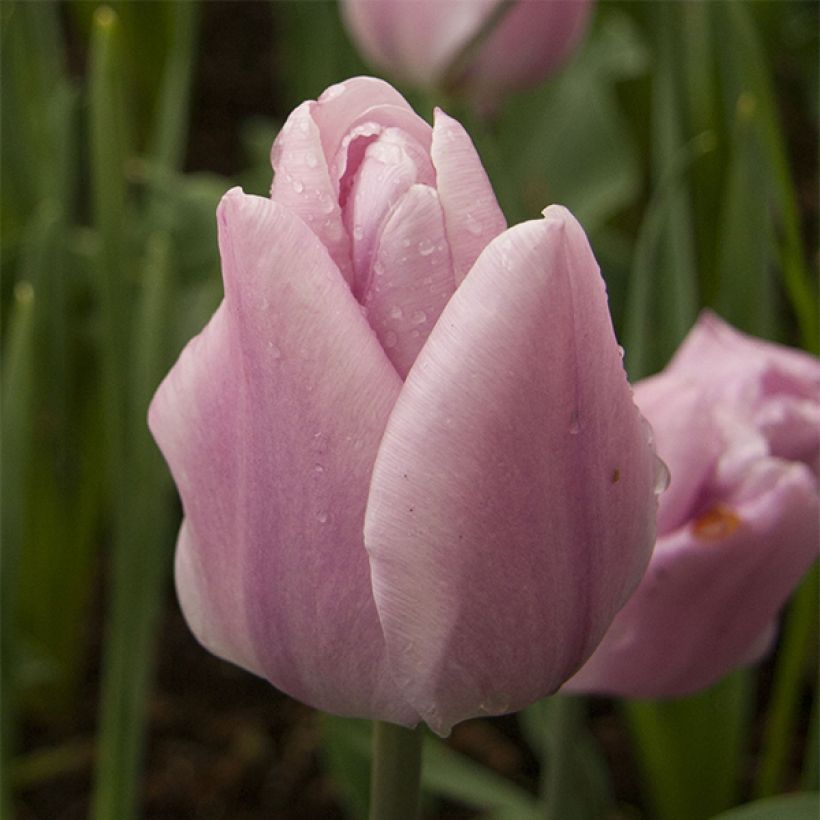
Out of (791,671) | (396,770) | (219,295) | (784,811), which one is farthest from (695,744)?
(396,770)

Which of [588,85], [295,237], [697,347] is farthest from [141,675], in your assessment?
[588,85]

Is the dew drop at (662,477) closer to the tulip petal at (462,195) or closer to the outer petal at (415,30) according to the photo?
the tulip petal at (462,195)

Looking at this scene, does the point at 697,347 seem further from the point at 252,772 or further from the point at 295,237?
the point at 252,772

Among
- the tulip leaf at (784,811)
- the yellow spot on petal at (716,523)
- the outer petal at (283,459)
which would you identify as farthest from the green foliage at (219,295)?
the outer petal at (283,459)

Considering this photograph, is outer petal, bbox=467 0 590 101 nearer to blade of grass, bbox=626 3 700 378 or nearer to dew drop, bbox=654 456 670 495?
blade of grass, bbox=626 3 700 378

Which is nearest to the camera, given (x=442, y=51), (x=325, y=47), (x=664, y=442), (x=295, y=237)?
(x=295, y=237)

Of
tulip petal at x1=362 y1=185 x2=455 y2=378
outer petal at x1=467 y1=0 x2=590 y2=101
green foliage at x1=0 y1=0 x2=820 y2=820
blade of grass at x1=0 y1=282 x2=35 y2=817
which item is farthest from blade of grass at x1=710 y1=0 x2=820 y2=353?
tulip petal at x1=362 y1=185 x2=455 y2=378
